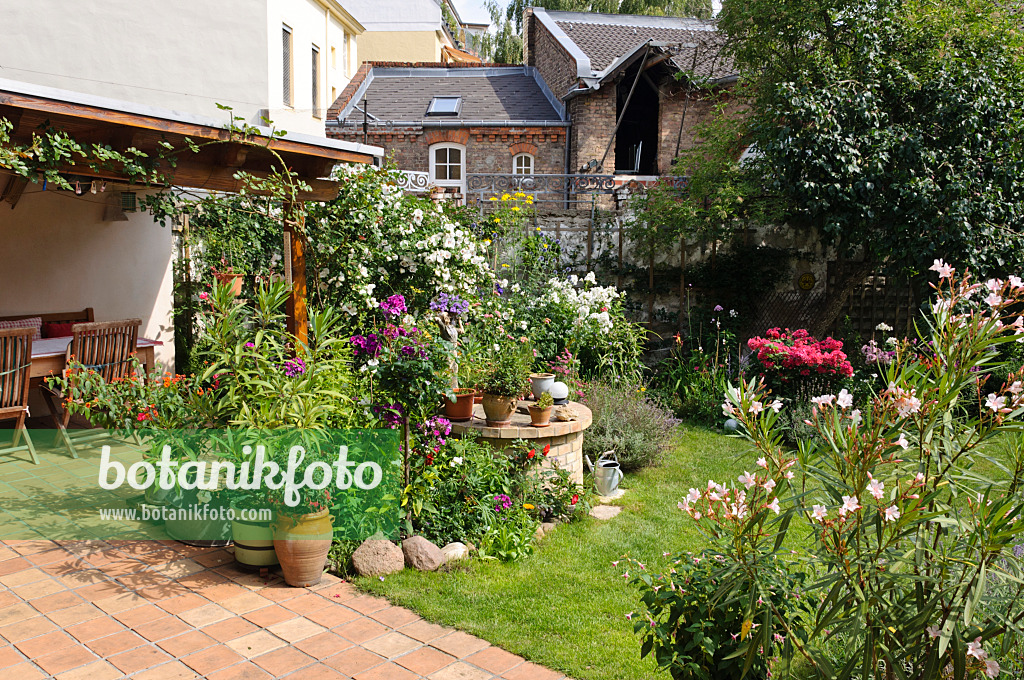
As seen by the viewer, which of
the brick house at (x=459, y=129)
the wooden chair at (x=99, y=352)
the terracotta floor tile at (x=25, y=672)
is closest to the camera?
the terracotta floor tile at (x=25, y=672)

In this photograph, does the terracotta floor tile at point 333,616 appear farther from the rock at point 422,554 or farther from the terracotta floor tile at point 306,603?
the rock at point 422,554

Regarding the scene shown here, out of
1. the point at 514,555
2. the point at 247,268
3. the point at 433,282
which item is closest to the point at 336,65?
the point at 247,268

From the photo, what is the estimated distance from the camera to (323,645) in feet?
11.1

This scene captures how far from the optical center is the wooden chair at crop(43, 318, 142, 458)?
19.9 feet

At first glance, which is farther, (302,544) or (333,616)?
(302,544)

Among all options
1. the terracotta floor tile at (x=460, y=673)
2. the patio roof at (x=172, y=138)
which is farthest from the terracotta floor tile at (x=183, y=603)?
the patio roof at (x=172, y=138)

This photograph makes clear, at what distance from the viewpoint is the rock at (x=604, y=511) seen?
549 cm

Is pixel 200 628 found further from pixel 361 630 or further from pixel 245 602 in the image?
pixel 361 630

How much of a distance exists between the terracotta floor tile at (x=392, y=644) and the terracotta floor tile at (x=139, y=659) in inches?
35.2

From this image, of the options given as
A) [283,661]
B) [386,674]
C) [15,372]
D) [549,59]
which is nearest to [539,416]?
[386,674]

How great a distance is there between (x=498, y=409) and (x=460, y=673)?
225 centimetres

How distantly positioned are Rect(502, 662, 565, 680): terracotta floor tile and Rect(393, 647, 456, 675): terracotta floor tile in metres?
0.28

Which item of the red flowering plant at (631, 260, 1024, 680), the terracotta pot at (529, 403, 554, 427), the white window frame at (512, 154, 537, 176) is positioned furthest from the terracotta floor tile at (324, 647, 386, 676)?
the white window frame at (512, 154, 537, 176)

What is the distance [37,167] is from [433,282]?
3.65 m
